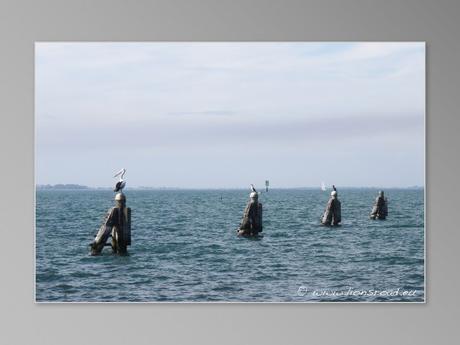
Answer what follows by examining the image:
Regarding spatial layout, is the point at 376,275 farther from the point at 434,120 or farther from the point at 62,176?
the point at 62,176

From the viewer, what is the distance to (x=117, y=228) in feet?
20.7

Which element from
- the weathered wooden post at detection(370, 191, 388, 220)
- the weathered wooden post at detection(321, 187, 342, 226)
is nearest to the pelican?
the weathered wooden post at detection(321, 187, 342, 226)

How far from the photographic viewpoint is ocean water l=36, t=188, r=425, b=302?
6.18 meters

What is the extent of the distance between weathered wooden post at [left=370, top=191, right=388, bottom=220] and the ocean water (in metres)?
0.05

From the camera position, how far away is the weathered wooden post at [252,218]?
6.28 m

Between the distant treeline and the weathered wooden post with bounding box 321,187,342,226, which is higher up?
the distant treeline

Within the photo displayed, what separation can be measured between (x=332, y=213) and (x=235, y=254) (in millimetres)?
886

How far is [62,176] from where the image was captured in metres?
6.29

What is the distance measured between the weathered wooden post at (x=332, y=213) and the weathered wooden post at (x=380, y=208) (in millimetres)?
282

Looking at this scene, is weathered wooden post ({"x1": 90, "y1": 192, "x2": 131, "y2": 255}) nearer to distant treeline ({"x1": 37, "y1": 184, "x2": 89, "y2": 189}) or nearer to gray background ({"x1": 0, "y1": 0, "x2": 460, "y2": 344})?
distant treeline ({"x1": 37, "y1": 184, "x2": 89, "y2": 189})
